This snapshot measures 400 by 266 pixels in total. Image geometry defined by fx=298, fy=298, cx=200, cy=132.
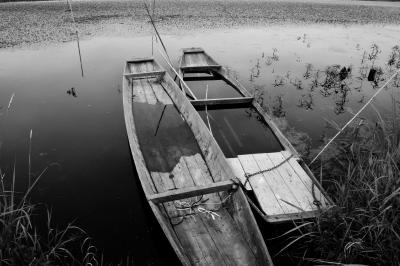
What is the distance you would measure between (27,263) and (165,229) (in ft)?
4.53

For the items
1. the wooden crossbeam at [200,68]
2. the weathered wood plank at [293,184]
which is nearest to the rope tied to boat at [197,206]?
the weathered wood plank at [293,184]

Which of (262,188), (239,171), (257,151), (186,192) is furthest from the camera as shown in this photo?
(257,151)

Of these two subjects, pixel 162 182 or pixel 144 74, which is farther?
pixel 144 74

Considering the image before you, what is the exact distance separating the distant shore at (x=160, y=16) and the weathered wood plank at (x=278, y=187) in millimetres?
10207

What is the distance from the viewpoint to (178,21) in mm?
15492

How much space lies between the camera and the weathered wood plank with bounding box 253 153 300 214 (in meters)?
4.19

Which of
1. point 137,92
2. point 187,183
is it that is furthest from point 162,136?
point 137,92

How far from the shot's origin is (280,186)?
15.1 feet

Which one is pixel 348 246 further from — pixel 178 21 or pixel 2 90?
pixel 178 21

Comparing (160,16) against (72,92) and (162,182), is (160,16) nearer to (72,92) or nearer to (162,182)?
(72,92)

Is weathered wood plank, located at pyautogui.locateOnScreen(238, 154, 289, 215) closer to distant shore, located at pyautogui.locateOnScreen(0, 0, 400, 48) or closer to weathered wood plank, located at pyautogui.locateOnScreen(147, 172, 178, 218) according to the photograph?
weathered wood plank, located at pyautogui.locateOnScreen(147, 172, 178, 218)

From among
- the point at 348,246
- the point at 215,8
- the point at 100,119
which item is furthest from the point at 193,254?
the point at 215,8

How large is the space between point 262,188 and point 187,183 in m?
1.16

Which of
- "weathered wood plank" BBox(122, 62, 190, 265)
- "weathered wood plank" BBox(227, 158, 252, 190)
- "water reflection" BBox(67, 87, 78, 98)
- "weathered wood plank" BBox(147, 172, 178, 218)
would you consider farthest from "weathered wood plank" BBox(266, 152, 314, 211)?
"water reflection" BBox(67, 87, 78, 98)
